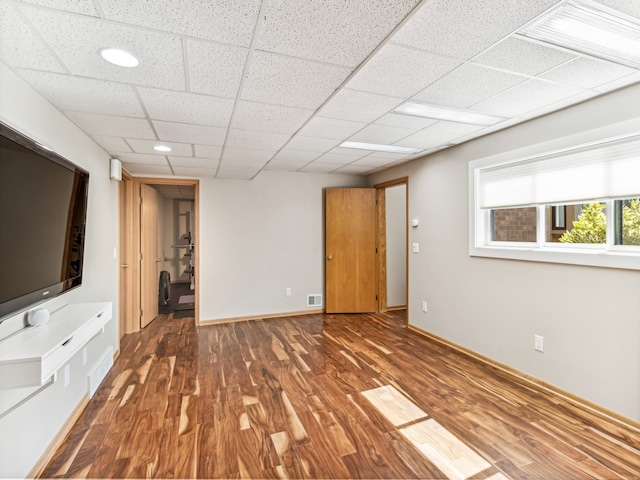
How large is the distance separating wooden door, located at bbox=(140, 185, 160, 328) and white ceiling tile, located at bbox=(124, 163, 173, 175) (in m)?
0.27

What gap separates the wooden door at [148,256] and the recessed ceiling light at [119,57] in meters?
3.23

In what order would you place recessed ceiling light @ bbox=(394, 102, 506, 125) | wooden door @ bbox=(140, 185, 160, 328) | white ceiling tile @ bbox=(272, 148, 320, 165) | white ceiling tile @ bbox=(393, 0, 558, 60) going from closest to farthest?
white ceiling tile @ bbox=(393, 0, 558, 60)
recessed ceiling light @ bbox=(394, 102, 506, 125)
white ceiling tile @ bbox=(272, 148, 320, 165)
wooden door @ bbox=(140, 185, 160, 328)

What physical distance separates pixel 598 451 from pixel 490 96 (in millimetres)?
2336

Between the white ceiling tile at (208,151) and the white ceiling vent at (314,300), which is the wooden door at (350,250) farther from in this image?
the white ceiling tile at (208,151)

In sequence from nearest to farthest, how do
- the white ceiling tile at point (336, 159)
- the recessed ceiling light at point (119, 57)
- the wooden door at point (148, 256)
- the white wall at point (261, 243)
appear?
1. the recessed ceiling light at point (119, 57)
2. the white ceiling tile at point (336, 159)
3. the wooden door at point (148, 256)
4. the white wall at point (261, 243)

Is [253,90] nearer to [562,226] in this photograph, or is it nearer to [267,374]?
[267,374]

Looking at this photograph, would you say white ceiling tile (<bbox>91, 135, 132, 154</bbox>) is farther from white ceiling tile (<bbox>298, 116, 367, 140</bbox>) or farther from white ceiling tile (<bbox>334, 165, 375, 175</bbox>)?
white ceiling tile (<bbox>334, 165, 375, 175</bbox>)

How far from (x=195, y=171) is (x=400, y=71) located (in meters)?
3.32

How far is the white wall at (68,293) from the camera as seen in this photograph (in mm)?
1551

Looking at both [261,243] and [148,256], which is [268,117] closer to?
[261,243]

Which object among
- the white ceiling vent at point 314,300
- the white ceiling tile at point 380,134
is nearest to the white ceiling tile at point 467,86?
the white ceiling tile at point 380,134

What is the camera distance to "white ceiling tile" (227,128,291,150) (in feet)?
9.39

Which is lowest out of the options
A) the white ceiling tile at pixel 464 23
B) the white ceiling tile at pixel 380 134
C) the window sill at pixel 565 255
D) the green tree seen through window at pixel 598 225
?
the window sill at pixel 565 255


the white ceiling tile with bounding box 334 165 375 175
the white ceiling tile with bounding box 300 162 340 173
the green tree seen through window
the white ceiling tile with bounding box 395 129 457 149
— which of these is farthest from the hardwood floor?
the white ceiling tile with bounding box 334 165 375 175
